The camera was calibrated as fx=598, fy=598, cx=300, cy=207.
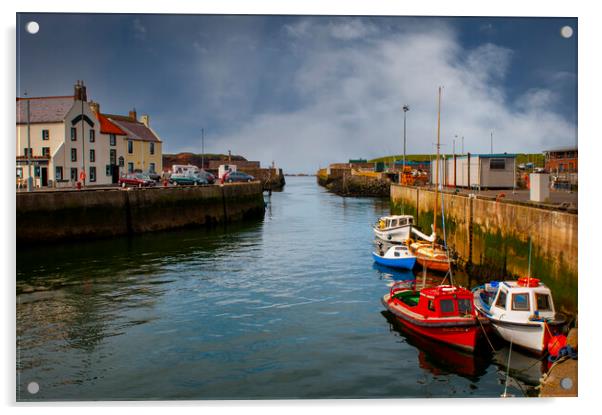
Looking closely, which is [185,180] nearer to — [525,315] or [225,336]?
[225,336]

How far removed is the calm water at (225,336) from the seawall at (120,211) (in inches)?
121

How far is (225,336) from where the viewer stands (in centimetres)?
1551

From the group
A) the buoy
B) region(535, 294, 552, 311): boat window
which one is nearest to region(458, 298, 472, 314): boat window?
region(535, 294, 552, 311): boat window

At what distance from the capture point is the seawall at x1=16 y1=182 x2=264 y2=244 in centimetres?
3052

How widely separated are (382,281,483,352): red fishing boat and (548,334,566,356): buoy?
72.1 inches

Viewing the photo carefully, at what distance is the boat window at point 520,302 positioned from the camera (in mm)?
14906

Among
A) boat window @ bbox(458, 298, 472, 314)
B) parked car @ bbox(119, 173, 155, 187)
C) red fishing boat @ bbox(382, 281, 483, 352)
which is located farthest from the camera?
parked car @ bbox(119, 173, 155, 187)

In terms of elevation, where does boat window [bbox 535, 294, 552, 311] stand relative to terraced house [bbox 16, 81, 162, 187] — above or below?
below

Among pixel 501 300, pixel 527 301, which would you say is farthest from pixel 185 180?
pixel 527 301

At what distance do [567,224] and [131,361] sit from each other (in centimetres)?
1199

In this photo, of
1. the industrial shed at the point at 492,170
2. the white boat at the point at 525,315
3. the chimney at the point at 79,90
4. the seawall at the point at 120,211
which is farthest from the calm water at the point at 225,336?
the industrial shed at the point at 492,170

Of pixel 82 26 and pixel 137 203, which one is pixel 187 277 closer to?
pixel 82 26

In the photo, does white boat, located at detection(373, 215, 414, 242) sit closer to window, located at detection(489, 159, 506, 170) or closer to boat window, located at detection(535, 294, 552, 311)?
window, located at detection(489, 159, 506, 170)

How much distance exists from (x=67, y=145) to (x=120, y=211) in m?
10.9
